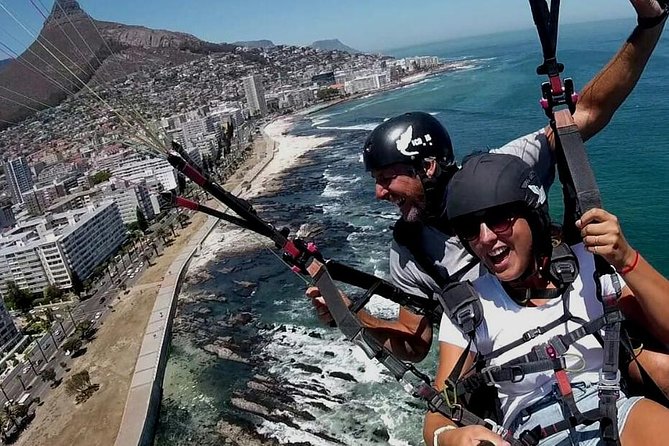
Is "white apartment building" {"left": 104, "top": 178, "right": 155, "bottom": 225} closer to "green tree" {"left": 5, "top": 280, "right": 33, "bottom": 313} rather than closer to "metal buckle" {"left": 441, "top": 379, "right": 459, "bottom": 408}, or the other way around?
"green tree" {"left": 5, "top": 280, "right": 33, "bottom": 313}

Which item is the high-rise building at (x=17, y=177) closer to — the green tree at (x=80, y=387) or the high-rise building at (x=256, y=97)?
the high-rise building at (x=256, y=97)

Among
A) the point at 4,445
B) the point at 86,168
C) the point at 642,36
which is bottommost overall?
the point at 4,445

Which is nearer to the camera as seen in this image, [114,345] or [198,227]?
[114,345]

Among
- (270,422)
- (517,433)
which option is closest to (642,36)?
(517,433)

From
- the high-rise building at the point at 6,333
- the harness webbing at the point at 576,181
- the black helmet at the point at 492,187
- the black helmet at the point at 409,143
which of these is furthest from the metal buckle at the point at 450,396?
the high-rise building at the point at 6,333

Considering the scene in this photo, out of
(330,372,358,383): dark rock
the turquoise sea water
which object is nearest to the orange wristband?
the turquoise sea water

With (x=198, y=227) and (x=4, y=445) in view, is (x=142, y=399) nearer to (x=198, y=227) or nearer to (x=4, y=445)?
(x=4, y=445)
